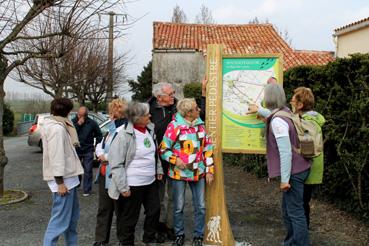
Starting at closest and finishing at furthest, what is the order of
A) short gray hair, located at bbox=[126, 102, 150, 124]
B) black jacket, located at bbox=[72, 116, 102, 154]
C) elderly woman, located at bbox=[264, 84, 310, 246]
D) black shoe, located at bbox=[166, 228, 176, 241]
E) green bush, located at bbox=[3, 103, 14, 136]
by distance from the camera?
1. elderly woman, located at bbox=[264, 84, 310, 246]
2. short gray hair, located at bbox=[126, 102, 150, 124]
3. black shoe, located at bbox=[166, 228, 176, 241]
4. black jacket, located at bbox=[72, 116, 102, 154]
5. green bush, located at bbox=[3, 103, 14, 136]

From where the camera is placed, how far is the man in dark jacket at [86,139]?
830cm

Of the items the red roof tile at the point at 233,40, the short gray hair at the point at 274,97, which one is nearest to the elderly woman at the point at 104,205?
the short gray hair at the point at 274,97

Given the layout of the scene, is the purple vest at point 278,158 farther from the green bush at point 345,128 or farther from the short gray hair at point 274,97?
the green bush at point 345,128

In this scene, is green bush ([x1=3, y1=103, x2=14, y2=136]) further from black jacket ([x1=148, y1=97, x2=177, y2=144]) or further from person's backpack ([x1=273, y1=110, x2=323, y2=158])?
person's backpack ([x1=273, y1=110, x2=323, y2=158])

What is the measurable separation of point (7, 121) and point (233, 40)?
14.7 metres

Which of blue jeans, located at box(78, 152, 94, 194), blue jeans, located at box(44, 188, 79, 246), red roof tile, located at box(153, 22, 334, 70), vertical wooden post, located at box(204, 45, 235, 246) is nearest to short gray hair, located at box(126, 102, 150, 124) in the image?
vertical wooden post, located at box(204, 45, 235, 246)

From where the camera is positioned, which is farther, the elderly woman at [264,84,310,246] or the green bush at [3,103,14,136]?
the green bush at [3,103,14,136]

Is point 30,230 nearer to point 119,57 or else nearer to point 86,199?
point 86,199

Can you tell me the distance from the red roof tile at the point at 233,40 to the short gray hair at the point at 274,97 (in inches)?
777

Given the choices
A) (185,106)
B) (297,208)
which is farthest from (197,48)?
(297,208)

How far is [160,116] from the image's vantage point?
17.6ft

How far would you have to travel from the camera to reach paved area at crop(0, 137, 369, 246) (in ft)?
17.8

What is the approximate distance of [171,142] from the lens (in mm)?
4918

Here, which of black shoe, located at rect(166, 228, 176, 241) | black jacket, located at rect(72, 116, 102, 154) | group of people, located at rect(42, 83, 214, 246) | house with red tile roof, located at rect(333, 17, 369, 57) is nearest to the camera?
group of people, located at rect(42, 83, 214, 246)
